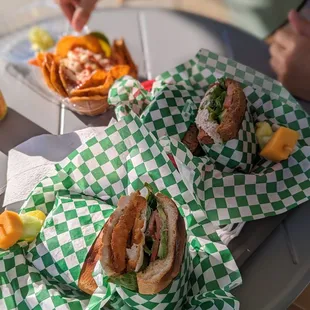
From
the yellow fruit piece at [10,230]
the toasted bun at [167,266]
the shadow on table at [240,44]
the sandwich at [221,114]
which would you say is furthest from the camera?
the shadow on table at [240,44]

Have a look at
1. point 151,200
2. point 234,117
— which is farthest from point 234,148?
point 151,200

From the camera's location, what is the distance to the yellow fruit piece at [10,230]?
0.89 m

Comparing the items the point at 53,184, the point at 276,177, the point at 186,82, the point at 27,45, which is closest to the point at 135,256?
the point at 53,184

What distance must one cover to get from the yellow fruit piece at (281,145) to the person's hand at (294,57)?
0.80 ft

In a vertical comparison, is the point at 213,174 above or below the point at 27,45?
above

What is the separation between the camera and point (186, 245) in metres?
0.83

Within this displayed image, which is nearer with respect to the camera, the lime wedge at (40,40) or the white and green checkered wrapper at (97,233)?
the white and green checkered wrapper at (97,233)

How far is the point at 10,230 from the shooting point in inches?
34.9

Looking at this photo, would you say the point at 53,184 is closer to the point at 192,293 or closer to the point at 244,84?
the point at 192,293

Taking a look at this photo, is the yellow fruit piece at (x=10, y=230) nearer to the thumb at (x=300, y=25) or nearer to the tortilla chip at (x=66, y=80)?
the tortilla chip at (x=66, y=80)

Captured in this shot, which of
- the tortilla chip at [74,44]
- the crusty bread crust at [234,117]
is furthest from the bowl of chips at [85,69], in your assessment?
the crusty bread crust at [234,117]

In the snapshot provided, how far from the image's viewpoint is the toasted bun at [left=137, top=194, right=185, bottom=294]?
76cm

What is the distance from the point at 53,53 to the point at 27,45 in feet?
0.39

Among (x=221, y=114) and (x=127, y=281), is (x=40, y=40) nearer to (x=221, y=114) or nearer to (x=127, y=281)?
(x=221, y=114)
